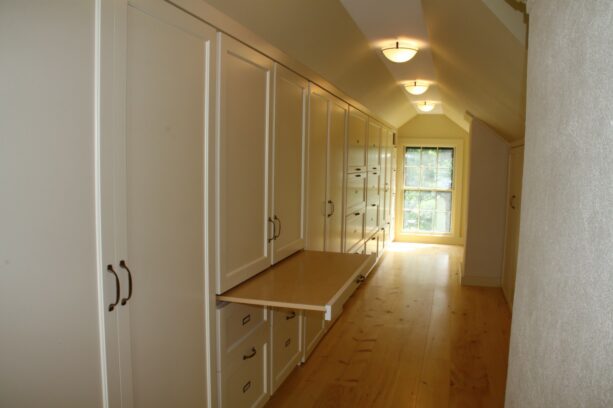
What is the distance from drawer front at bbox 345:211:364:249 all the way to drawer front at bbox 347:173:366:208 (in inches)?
4.9

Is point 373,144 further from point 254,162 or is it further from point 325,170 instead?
point 254,162

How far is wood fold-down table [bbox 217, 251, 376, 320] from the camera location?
6.38 ft

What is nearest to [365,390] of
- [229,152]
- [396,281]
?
[229,152]

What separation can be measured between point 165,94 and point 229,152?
0.51m

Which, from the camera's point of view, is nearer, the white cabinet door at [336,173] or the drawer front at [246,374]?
the drawer front at [246,374]

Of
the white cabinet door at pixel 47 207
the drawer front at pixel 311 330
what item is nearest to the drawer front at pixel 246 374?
the drawer front at pixel 311 330

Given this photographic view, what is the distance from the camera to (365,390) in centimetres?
288

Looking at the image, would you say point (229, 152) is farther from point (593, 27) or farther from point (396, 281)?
point (396, 281)

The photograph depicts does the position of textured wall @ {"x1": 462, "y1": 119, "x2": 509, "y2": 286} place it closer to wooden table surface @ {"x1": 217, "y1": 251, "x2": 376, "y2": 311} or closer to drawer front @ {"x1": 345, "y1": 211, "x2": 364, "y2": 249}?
drawer front @ {"x1": 345, "y1": 211, "x2": 364, "y2": 249}

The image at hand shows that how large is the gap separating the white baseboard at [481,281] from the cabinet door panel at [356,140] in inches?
72.9

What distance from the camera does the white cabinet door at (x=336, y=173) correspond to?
368 centimetres

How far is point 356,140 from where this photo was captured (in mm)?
4617

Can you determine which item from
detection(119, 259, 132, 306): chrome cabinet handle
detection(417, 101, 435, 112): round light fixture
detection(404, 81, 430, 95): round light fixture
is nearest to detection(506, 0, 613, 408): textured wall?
detection(119, 259, 132, 306): chrome cabinet handle

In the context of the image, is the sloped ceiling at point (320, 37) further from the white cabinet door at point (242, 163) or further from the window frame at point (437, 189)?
the window frame at point (437, 189)
